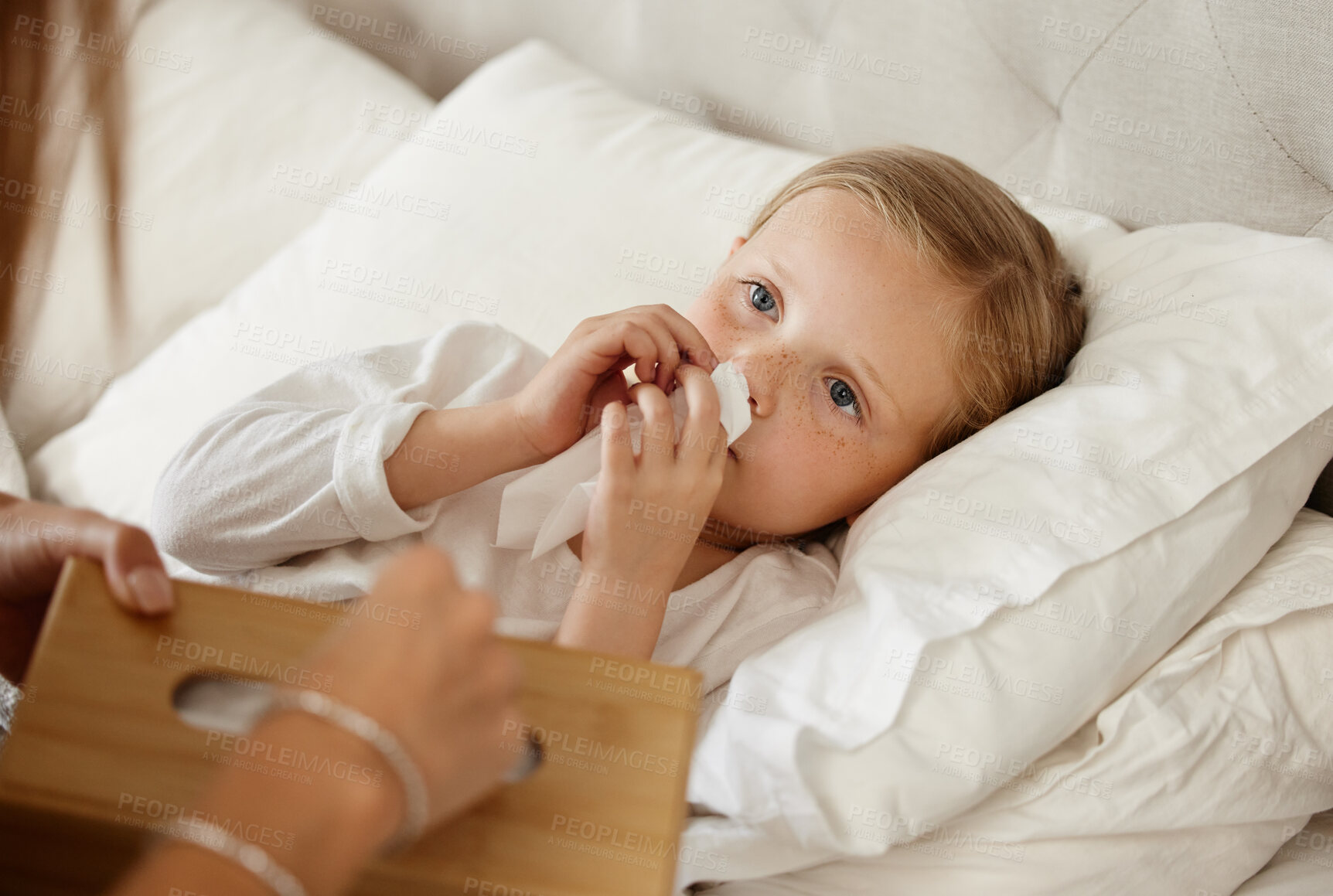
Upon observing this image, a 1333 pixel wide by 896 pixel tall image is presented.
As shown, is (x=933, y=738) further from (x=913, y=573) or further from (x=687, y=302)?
(x=687, y=302)

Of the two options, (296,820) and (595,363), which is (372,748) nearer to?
(296,820)

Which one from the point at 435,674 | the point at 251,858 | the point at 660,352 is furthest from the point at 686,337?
the point at 251,858

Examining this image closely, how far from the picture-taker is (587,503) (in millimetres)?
1057

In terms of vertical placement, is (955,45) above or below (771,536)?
above

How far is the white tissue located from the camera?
106 centimetres

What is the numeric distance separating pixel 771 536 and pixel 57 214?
1443 millimetres

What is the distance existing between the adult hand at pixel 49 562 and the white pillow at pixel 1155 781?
0.63m

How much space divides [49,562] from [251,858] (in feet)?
1.42

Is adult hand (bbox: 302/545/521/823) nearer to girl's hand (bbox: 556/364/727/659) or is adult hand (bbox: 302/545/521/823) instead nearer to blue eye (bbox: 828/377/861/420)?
girl's hand (bbox: 556/364/727/659)

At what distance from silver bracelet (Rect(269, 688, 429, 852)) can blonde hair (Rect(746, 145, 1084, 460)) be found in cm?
86

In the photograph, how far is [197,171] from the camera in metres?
1.86

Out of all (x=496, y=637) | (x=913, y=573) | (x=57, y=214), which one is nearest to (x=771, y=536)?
(x=913, y=573)

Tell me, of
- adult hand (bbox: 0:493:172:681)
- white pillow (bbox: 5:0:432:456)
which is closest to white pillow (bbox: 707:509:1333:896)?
adult hand (bbox: 0:493:172:681)

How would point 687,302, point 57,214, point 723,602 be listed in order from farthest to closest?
point 57,214 → point 687,302 → point 723,602
